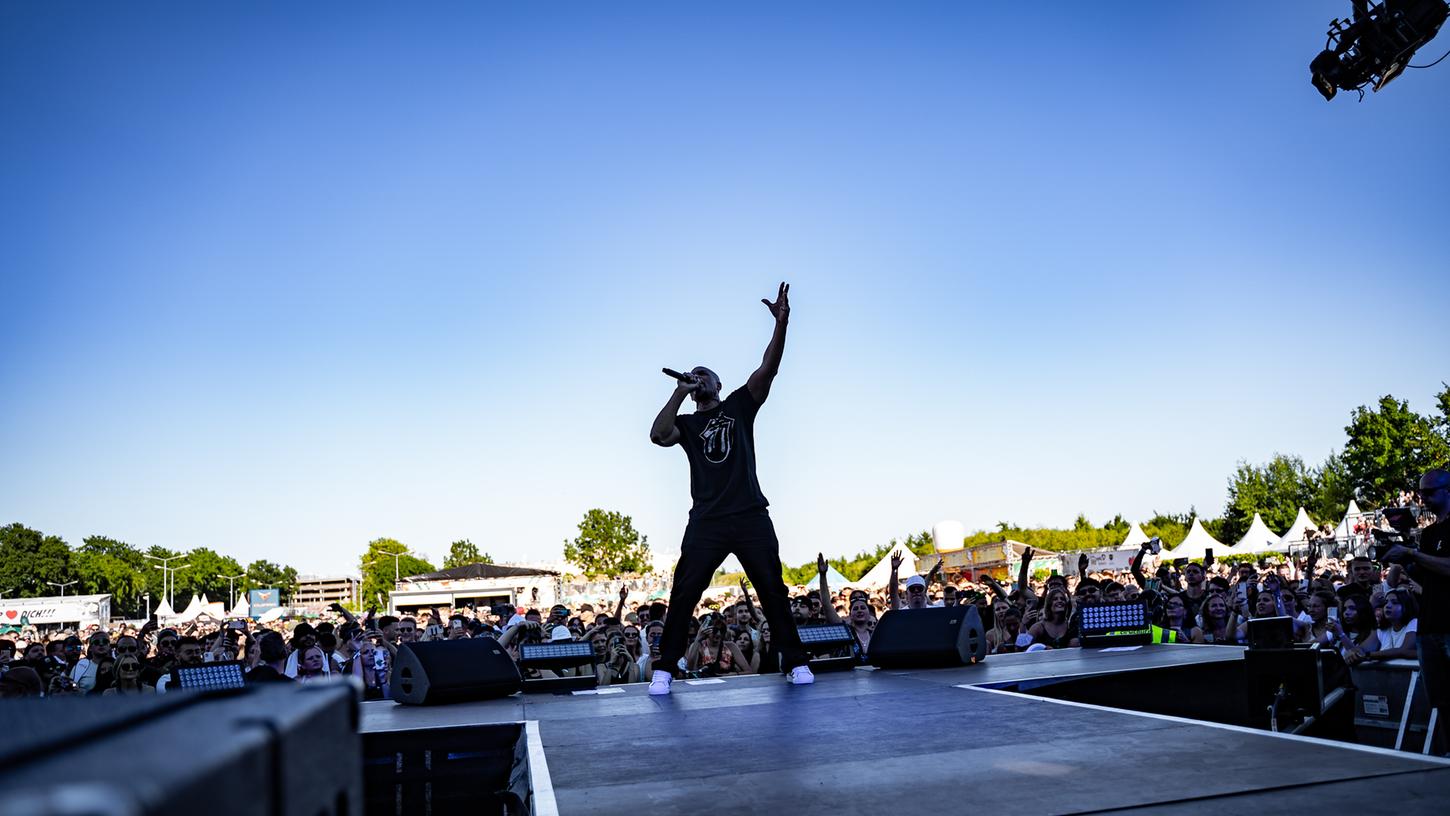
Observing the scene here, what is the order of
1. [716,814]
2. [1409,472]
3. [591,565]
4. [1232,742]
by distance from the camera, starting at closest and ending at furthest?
1. [716,814]
2. [1232,742]
3. [1409,472]
4. [591,565]

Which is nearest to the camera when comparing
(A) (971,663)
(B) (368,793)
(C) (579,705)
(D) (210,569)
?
(B) (368,793)

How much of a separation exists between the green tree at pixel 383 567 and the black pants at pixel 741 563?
3497 inches

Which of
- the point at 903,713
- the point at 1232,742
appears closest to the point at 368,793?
the point at 903,713

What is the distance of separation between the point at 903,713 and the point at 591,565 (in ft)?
193

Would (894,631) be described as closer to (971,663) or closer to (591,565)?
(971,663)

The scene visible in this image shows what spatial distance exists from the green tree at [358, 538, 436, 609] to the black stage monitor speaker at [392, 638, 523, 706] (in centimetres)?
8834

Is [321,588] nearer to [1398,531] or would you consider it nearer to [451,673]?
[451,673]

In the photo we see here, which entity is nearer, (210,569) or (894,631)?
(894,631)

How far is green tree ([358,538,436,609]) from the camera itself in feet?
308

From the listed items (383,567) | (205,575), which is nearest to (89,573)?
(205,575)

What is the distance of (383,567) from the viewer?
9875 cm

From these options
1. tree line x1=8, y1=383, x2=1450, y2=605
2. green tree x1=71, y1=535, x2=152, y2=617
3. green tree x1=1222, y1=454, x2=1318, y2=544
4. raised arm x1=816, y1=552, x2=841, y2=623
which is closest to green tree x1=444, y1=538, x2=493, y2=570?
tree line x1=8, y1=383, x2=1450, y2=605

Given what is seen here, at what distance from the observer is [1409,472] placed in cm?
4712

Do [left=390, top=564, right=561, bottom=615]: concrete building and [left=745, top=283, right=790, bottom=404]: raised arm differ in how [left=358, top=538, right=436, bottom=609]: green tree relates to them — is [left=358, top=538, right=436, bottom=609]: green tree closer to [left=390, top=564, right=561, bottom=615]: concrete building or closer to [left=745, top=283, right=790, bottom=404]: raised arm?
[left=390, top=564, right=561, bottom=615]: concrete building
